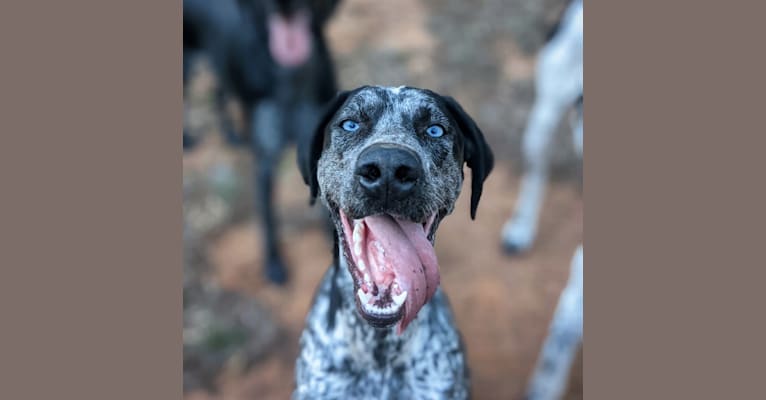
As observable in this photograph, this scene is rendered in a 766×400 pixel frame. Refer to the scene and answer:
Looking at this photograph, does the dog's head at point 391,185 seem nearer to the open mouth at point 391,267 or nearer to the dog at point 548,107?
the open mouth at point 391,267

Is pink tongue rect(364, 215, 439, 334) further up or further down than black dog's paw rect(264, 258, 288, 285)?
further up

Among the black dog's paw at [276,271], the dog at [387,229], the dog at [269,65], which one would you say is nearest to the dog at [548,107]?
the dog at [269,65]

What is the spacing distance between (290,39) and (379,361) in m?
2.29

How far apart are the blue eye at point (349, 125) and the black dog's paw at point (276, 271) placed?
9.96 feet

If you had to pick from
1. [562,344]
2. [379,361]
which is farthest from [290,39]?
[562,344]

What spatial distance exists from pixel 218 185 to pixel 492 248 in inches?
106

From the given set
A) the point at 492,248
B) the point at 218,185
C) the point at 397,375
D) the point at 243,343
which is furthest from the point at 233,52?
the point at 397,375

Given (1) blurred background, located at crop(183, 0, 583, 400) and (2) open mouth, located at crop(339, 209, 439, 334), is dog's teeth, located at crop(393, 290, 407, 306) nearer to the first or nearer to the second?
(2) open mouth, located at crop(339, 209, 439, 334)

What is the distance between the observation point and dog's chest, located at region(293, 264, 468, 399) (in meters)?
2.72

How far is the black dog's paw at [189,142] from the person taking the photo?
6279 millimetres

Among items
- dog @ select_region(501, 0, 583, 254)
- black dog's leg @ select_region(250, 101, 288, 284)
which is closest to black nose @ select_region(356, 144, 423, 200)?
dog @ select_region(501, 0, 583, 254)

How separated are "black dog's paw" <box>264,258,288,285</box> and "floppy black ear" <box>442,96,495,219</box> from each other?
2.91 metres

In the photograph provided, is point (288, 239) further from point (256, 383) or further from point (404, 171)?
point (404, 171)

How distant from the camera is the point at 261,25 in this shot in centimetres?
426
